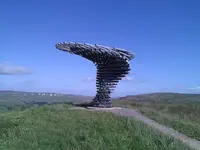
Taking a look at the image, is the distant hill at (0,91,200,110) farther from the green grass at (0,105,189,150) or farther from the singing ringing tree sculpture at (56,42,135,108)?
the green grass at (0,105,189,150)

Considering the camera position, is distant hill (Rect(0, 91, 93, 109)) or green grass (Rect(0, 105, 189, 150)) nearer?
green grass (Rect(0, 105, 189, 150))

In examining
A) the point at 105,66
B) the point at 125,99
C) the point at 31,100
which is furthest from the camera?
the point at 31,100

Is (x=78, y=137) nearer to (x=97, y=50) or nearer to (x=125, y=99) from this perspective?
(x=97, y=50)

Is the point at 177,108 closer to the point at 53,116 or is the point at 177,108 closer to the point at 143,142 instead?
the point at 53,116

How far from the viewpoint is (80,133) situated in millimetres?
11961

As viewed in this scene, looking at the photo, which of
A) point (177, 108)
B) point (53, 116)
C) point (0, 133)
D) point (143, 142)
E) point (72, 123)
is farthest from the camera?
point (177, 108)

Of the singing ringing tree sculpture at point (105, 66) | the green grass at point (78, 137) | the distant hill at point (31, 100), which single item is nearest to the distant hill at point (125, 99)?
the distant hill at point (31, 100)

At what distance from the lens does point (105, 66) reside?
26.3 m

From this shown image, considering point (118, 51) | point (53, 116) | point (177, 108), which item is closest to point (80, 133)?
point (53, 116)

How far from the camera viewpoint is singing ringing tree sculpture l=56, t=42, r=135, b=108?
24062 millimetres

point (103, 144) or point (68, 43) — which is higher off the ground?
point (68, 43)

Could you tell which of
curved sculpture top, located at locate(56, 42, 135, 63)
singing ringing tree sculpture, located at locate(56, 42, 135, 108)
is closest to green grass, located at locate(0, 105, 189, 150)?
curved sculpture top, located at locate(56, 42, 135, 63)

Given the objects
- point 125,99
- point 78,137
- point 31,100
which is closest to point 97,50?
point 78,137

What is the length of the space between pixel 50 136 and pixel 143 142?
4.07 metres
